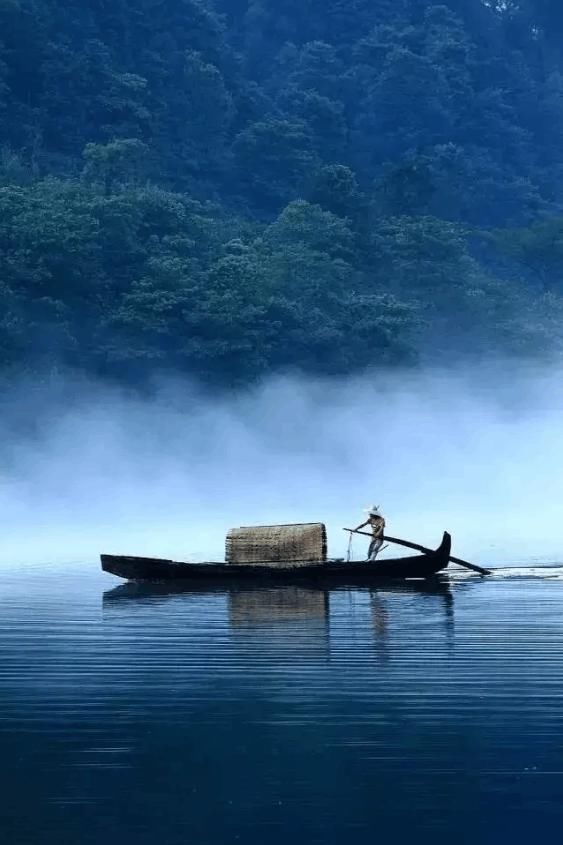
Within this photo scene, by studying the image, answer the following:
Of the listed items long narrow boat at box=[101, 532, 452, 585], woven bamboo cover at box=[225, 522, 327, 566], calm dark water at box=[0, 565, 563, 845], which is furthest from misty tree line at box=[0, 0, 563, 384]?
calm dark water at box=[0, 565, 563, 845]

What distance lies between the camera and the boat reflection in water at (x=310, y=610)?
23.3m

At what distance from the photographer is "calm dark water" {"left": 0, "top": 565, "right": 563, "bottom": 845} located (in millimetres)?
13789

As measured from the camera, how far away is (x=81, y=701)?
18.4 m

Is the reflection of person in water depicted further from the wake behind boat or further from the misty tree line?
the misty tree line

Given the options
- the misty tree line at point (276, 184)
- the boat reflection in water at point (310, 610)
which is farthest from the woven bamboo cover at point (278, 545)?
the misty tree line at point (276, 184)

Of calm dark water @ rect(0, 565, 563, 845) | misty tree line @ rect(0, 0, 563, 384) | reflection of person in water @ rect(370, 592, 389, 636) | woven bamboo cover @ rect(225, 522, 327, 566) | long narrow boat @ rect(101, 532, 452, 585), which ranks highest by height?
misty tree line @ rect(0, 0, 563, 384)

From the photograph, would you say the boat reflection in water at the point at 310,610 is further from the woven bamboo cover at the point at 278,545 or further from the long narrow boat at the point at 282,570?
the woven bamboo cover at the point at 278,545

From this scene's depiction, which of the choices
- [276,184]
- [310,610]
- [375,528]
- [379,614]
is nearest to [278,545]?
[375,528]

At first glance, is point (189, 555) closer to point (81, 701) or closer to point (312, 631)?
point (312, 631)

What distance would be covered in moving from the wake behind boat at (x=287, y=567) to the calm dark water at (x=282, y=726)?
147 inches

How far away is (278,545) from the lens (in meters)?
31.7

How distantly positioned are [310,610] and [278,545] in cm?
434

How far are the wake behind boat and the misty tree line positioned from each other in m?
33.0

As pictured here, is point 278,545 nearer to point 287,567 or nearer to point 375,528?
point 287,567
